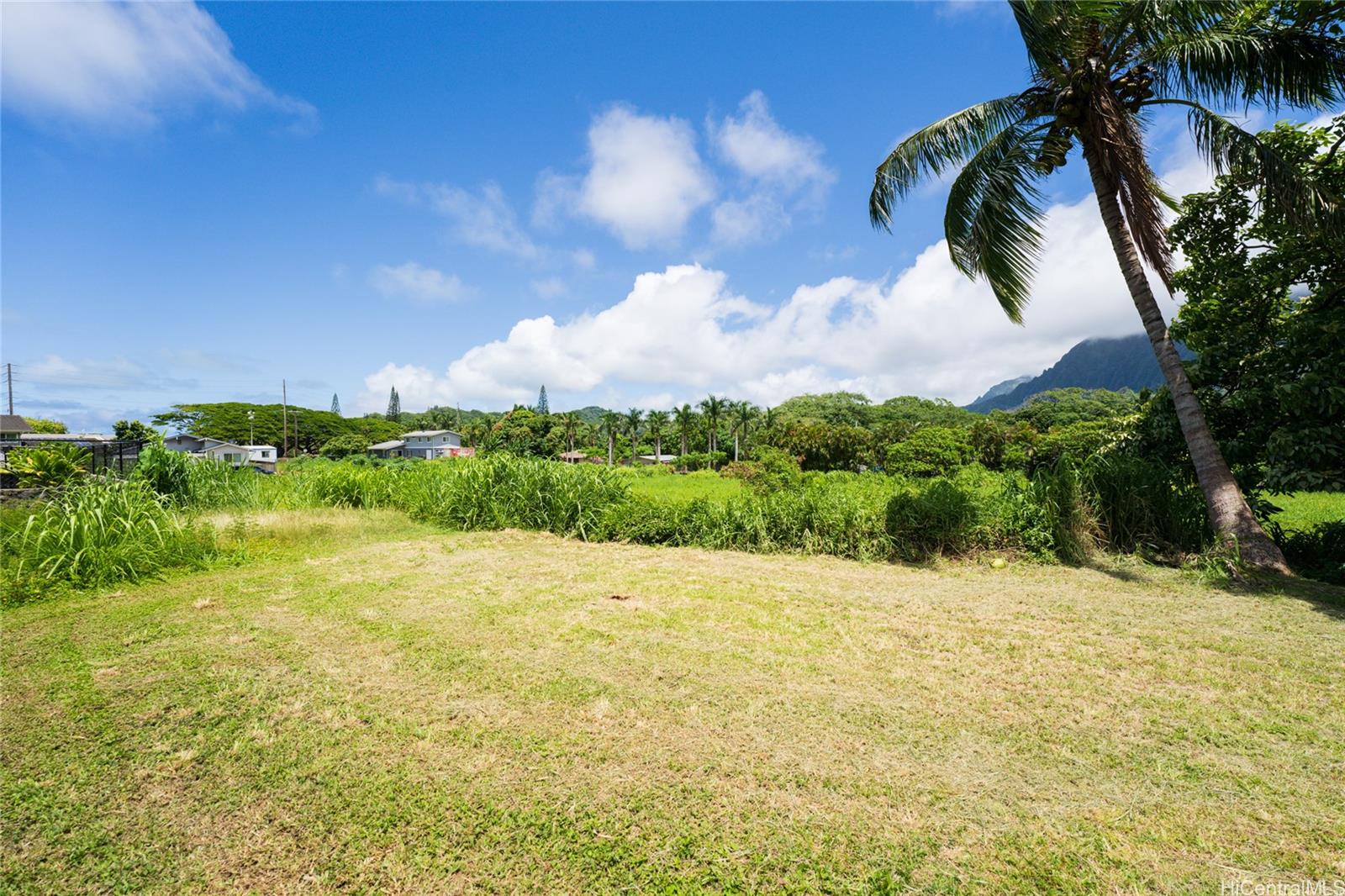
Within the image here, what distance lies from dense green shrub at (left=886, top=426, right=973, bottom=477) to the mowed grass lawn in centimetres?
2925

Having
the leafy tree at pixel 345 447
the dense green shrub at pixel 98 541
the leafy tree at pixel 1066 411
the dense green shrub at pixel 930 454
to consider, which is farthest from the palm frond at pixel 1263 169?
the leafy tree at pixel 345 447

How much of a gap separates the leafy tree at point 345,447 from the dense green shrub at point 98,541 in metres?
63.5

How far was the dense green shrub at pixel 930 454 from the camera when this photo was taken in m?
32.4

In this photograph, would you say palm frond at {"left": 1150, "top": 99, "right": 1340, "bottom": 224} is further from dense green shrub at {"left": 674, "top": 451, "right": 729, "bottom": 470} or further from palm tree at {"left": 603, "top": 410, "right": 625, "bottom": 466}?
palm tree at {"left": 603, "top": 410, "right": 625, "bottom": 466}

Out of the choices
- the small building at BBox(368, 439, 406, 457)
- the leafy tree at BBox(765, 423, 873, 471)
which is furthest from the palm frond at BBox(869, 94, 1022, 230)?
the small building at BBox(368, 439, 406, 457)

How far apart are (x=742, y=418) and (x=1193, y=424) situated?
51933mm

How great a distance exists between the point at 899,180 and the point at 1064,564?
17.4ft

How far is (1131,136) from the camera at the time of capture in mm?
6586

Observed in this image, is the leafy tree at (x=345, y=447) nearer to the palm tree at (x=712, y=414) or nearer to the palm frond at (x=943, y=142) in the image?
the palm tree at (x=712, y=414)

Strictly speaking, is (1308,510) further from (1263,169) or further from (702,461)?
(702,461)

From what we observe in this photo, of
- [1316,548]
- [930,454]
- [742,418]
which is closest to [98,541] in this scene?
[1316,548]

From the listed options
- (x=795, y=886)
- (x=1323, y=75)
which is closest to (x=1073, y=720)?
(x=795, y=886)

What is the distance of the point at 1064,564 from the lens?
6.39m

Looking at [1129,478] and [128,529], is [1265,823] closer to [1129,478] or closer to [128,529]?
[1129,478]
